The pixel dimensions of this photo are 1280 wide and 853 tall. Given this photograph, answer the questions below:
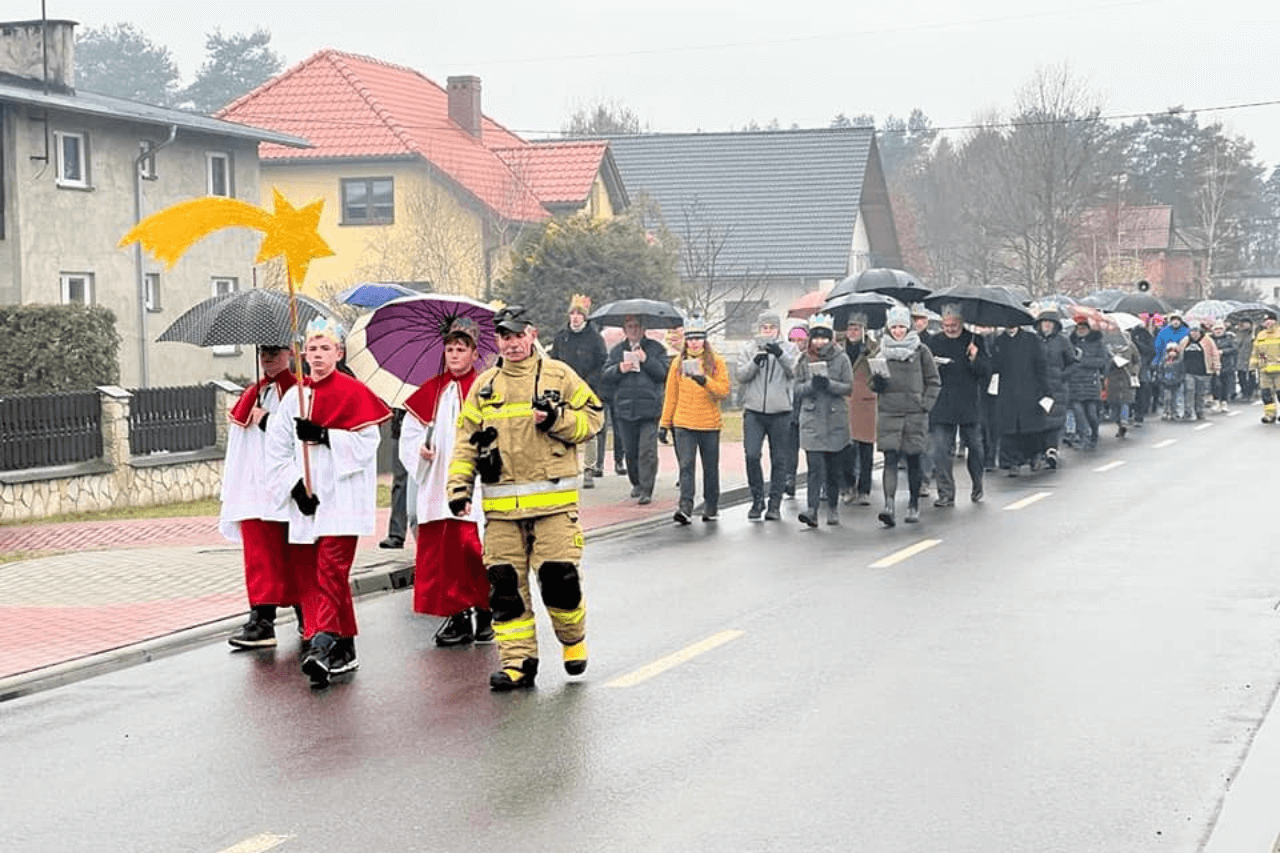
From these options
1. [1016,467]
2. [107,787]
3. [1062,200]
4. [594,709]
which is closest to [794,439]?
[1016,467]

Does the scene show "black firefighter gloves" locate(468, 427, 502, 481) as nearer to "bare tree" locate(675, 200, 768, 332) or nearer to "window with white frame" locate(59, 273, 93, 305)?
"window with white frame" locate(59, 273, 93, 305)

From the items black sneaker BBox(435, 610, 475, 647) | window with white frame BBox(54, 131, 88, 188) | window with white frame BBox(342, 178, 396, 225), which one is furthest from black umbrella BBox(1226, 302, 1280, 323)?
black sneaker BBox(435, 610, 475, 647)

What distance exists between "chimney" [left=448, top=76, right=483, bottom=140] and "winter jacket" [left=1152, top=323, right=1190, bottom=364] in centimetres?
2672

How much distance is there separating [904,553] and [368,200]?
37645 millimetres

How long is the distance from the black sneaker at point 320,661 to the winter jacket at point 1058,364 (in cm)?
1460

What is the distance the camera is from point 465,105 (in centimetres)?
5694

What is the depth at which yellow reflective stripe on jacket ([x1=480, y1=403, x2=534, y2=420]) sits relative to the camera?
32.2 feet

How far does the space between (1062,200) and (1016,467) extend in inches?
1913

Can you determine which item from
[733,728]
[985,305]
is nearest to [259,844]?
[733,728]

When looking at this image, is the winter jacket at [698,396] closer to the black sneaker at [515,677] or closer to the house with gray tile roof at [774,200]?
the black sneaker at [515,677]

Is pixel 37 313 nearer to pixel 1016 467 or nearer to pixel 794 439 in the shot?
pixel 794 439

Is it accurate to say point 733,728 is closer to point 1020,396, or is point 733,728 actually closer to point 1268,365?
point 1020,396

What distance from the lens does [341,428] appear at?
1065 cm

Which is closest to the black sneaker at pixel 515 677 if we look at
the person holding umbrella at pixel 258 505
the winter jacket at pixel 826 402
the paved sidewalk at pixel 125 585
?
the person holding umbrella at pixel 258 505
